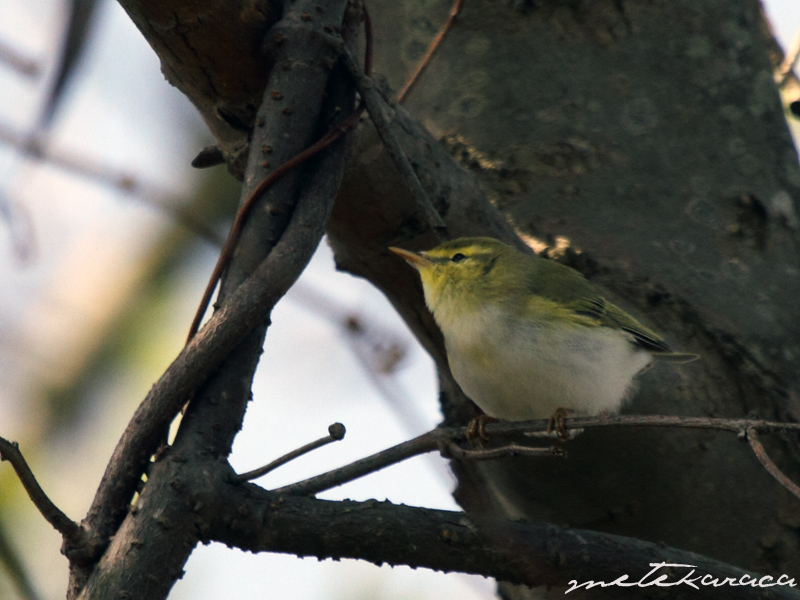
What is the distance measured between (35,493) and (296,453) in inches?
16.6

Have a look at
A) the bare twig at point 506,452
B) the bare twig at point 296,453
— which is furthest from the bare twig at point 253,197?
the bare twig at point 506,452

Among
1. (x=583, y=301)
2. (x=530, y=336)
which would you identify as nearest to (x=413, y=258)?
(x=530, y=336)

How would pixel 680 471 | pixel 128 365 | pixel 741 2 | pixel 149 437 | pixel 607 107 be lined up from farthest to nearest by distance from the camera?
pixel 128 365 < pixel 741 2 < pixel 607 107 < pixel 680 471 < pixel 149 437

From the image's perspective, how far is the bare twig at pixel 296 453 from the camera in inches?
59.6

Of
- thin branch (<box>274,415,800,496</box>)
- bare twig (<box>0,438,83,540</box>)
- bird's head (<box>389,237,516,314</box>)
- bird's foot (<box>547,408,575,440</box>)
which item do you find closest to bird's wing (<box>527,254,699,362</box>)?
bird's head (<box>389,237,516,314</box>)

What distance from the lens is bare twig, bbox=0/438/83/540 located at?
1.33 metres

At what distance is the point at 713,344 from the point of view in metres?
2.37

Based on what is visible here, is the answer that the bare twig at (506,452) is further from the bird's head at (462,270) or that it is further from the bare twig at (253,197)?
the bird's head at (462,270)

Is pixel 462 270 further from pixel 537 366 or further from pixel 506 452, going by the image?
pixel 506 452

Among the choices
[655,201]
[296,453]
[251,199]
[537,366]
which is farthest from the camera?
[655,201]

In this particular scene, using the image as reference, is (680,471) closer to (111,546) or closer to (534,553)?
(534,553)

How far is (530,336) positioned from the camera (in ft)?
7.68

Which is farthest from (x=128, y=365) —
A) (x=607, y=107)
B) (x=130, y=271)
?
(x=607, y=107)

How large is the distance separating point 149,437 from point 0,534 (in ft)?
1.07
